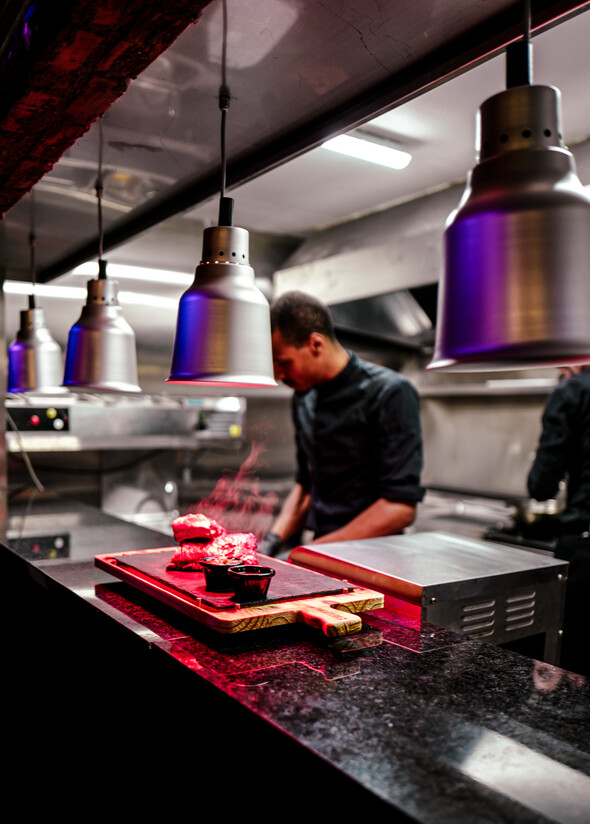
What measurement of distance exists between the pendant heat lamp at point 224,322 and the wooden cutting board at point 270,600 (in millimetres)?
483

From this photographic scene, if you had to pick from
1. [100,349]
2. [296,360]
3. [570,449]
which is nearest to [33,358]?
[100,349]

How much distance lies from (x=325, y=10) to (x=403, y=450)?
1625 millimetres

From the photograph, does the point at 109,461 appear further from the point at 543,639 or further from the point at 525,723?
the point at 525,723

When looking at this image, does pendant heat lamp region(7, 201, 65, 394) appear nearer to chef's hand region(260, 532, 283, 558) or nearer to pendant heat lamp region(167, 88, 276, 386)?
chef's hand region(260, 532, 283, 558)

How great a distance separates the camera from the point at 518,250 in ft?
2.69

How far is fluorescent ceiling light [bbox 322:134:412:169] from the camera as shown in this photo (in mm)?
2676

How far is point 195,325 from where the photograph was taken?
56.9 inches

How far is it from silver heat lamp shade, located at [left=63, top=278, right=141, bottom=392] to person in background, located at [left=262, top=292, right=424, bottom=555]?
70cm

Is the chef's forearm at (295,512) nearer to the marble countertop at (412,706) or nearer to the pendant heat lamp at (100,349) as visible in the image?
the pendant heat lamp at (100,349)

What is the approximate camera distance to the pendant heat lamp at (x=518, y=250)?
81 cm

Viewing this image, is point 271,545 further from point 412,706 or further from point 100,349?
point 412,706

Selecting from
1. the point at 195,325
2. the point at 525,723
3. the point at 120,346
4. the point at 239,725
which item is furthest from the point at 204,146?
the point at 525,723

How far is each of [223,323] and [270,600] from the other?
617 millimetres

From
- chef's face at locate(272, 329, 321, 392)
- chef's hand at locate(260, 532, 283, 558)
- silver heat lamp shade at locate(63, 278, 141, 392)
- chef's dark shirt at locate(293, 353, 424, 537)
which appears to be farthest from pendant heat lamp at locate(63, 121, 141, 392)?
chef's hand at locate(260, 532, 283, 558)
